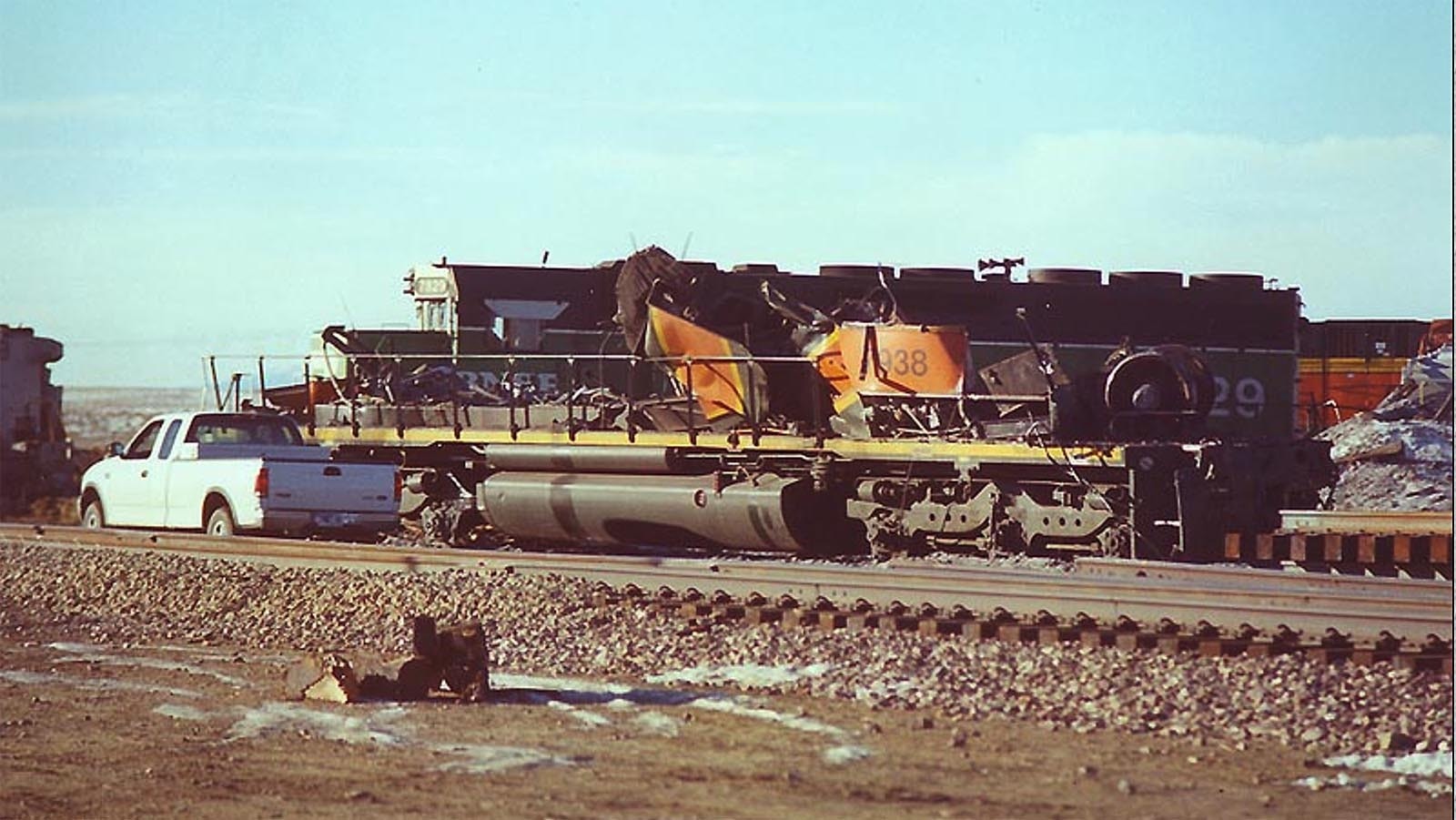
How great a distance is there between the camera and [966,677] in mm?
9906

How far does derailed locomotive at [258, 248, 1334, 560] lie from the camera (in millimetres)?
15953

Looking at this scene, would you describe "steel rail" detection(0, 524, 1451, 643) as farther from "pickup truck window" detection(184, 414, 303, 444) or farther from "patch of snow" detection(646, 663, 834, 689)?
"pickup truck window" detection(184, 414, 303, 444)

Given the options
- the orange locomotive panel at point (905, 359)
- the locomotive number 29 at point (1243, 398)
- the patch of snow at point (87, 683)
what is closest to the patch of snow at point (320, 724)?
the patch of snow at point (87, 683)

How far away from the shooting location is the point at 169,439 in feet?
63.3

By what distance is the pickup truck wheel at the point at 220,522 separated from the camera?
18344mm

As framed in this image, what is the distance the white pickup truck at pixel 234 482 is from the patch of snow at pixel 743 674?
325 inches

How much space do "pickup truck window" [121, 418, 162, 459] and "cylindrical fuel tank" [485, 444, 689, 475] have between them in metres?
3.33

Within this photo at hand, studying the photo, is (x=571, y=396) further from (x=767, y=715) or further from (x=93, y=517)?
(x=767, y=715)

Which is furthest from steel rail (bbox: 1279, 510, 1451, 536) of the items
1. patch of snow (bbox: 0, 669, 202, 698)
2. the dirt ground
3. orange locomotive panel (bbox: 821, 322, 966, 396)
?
patch of snow (bbox: 0, 669, 202, 698)

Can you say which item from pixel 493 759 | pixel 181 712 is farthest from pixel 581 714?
pixel 181 712

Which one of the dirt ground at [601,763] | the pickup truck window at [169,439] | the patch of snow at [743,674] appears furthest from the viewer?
the pickup truck window at [169,439]

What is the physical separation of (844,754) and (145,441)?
1329cm

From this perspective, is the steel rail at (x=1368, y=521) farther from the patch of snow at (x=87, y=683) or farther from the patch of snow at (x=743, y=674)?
the patch of snow at (x=87, y=683)

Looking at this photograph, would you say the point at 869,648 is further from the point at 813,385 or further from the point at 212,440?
the point at 212,440
